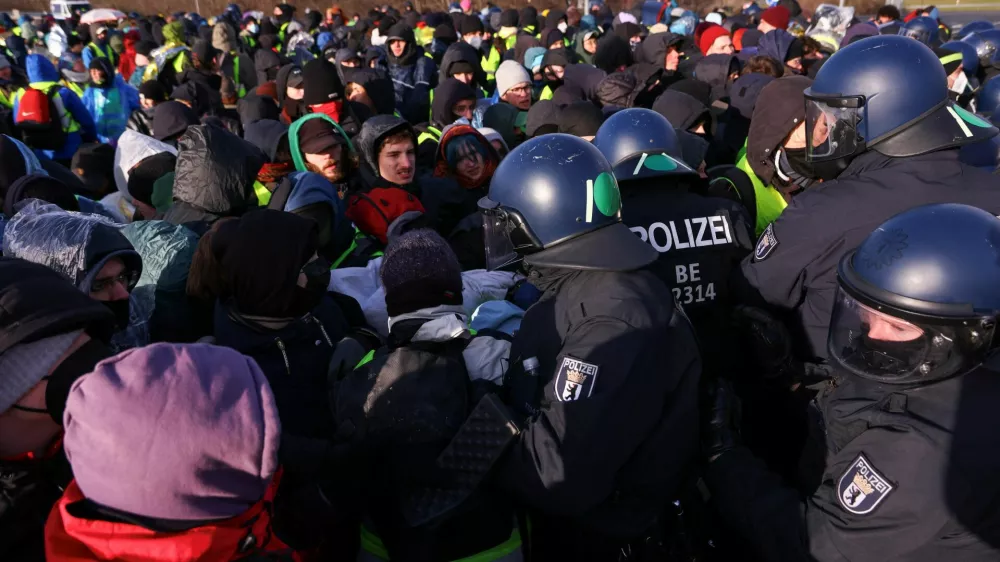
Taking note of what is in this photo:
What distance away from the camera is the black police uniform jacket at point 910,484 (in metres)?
1.51

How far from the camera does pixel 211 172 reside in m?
3.50

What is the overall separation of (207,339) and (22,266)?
102cm

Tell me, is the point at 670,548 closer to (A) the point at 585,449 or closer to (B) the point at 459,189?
(A) the point at 585,449

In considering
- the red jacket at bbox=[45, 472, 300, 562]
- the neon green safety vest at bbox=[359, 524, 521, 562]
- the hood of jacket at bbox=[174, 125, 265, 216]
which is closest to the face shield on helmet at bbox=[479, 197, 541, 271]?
the neon green safety vest at bbox=[359, 524, 521, 562]

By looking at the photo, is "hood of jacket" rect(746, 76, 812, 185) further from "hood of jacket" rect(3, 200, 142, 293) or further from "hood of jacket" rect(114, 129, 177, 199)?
"hood of jacket" rect(114, 129, 177, 199)

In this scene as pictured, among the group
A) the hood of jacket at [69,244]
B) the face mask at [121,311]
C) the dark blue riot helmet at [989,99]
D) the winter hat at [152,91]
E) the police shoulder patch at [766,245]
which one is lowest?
the dark blue riot helmet at [989,99]

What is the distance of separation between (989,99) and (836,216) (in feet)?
16.7

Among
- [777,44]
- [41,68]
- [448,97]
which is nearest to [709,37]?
[777,44]

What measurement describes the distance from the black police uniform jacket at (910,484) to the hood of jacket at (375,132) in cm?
332

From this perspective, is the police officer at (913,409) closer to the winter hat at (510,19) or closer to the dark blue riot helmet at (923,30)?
the dark blue riot helmet at (923,30)

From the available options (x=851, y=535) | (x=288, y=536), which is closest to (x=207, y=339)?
(x=288, y=536)

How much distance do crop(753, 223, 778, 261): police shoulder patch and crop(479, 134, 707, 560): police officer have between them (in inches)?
34.5

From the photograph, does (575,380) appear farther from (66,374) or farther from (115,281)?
(115,281)

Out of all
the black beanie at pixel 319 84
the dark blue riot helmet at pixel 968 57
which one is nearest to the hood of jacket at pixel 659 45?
the dark blue riot helmet at pixel 968 57
